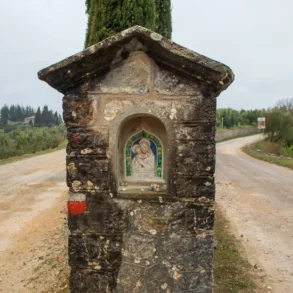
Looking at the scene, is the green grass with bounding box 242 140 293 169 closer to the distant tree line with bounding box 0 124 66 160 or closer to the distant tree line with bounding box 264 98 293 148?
the distant tree line with bounding box 264 98 293 148

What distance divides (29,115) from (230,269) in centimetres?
9695

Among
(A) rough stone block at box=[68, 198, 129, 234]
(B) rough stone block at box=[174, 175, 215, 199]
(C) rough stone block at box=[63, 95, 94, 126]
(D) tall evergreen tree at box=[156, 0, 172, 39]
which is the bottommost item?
(A) rough stone block at box=[68, 198, 129, 234]

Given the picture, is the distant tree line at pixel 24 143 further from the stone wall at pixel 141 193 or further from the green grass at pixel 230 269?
the stone wall at pixel 141 193

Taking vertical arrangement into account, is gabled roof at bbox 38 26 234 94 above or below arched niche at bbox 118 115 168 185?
above

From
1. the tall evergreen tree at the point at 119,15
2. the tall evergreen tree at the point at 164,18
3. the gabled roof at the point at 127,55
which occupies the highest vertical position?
the tall evergreen tree at the point at 164,18

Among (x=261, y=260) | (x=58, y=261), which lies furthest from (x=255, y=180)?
(x=58, y=261)

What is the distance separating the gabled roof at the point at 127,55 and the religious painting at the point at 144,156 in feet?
2.64

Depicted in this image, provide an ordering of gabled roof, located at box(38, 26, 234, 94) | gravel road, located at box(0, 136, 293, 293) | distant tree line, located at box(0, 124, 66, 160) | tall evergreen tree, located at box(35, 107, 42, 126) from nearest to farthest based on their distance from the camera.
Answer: gabled roof, located at box(38, 26, 234, 94)
gravel road, located at box(0, 136, 293, 293)
distant tree line, located at box(0, 124, 66, 160)
tall evergreen tree, located at box(35, 107, 42, 126)

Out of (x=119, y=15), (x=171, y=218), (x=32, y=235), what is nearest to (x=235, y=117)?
(x=32, y=235)

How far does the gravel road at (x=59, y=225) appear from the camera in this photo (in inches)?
197

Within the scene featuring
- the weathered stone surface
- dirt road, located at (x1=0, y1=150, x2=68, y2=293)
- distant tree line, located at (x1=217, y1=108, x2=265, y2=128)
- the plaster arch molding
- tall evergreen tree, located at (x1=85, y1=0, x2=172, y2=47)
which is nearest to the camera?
the weathered stone surface

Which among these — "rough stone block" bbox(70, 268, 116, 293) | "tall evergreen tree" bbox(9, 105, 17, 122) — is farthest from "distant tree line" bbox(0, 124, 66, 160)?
"tall evergreen tree" bbox(9, 105, 17, 122)

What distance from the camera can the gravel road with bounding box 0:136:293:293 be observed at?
5003 mm

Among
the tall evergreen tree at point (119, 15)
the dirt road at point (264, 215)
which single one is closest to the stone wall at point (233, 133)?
the dirt road at point (264, 215)
